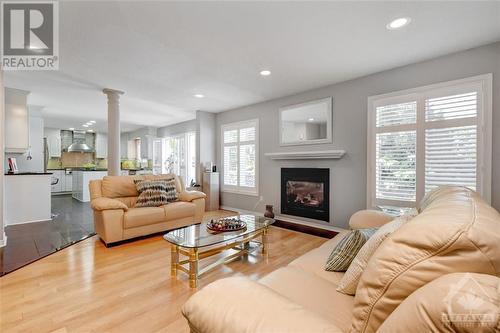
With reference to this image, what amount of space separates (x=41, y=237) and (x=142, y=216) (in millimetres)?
1629

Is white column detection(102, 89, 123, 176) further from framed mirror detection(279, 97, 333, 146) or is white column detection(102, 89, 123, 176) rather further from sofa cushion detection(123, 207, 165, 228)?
framed mirror detection(279, 97, 333, 146)

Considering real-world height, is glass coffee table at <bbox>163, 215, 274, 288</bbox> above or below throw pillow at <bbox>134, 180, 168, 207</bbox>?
below

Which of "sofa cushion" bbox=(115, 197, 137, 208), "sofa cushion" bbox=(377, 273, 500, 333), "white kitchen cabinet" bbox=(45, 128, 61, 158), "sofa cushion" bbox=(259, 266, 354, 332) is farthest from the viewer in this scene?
"white kitchen cabinet" bbox=(45, 128, 61, 158)

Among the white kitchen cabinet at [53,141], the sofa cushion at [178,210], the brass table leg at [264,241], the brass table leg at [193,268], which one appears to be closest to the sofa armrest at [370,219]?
the brass table leg at [264,241]

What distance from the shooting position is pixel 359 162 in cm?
366

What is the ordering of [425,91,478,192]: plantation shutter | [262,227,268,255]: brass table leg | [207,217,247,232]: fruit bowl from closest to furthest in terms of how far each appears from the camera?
1. [207,217,247,232]: fruit bowl
2. [425,91,478,192]: plantation shutter
3. [262,227,268,255]: brass table leg

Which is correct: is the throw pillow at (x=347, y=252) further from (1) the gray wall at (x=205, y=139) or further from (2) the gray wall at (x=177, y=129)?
(2) the gray wall at (x=177, y=129)

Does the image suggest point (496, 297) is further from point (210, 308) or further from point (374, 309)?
point (210, 308)

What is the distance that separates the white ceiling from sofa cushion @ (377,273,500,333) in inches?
84.9

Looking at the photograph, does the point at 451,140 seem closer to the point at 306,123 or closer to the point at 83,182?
the point at 306,123

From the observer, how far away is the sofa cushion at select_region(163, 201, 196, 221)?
147 inches

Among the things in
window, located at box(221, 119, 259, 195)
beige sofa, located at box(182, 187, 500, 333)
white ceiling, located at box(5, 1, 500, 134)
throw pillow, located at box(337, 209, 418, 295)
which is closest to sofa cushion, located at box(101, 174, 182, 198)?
white ceiling, located at box(5, 1, 500, 134)

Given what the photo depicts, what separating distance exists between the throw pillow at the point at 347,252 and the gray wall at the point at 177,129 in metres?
6.31

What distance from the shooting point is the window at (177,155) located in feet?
24.1
